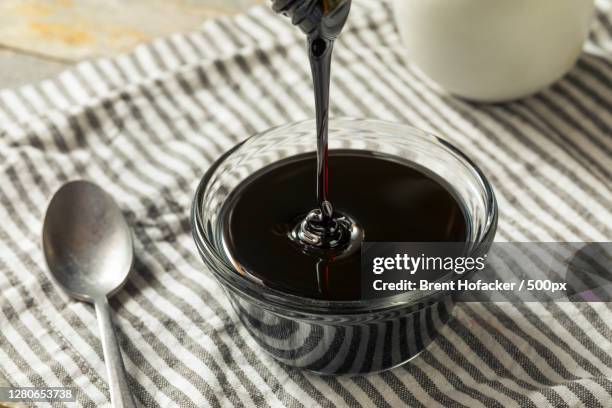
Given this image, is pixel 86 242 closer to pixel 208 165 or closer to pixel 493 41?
pixel 208 165

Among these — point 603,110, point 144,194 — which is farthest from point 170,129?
point 603,110

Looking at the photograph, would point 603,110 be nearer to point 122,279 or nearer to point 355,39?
point 355,39

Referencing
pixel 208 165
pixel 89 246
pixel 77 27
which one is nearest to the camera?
pixel 89 246

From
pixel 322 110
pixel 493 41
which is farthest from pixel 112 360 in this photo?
pixel 493 41

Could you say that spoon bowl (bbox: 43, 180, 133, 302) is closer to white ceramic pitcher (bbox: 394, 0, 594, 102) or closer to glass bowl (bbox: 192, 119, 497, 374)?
glass bowl (bbox: 192, 119, 497, 374)

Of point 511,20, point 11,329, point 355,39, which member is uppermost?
point 511,20

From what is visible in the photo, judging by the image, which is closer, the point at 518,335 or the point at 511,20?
the point at 518,335
